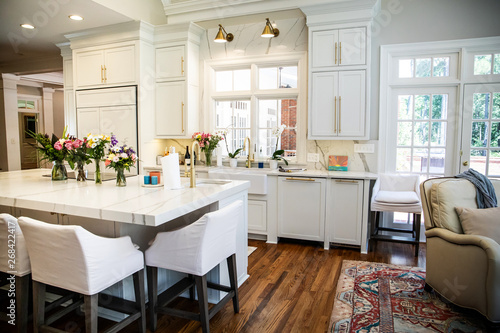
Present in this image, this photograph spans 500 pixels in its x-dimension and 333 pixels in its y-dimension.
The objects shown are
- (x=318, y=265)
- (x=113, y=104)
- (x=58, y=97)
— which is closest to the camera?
(x=318, y=265)

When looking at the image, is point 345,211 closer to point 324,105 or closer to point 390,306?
point 324,105

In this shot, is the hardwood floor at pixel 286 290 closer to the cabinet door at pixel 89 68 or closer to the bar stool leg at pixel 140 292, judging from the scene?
the bar stool leg at pixel 140 292

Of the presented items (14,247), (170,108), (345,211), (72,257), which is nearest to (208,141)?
(170,108)

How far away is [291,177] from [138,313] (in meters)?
2.42

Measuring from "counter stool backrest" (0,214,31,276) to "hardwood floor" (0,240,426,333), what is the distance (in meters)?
0.58

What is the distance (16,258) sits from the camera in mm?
1994

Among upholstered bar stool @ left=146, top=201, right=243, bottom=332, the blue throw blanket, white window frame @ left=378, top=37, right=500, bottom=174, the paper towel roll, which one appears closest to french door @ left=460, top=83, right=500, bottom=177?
white window frame @ left=378, top=37, right=500, bottom=174

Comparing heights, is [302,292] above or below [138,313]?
below

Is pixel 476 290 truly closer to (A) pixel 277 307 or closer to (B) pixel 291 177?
(A) pixel 277 307

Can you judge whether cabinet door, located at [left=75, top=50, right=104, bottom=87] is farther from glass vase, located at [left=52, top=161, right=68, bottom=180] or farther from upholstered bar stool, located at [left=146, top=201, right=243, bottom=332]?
upholstered bar stool, located at [left=146, top=201, right=243, bottom=332]

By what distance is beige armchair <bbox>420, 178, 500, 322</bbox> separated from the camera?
2.17 meters

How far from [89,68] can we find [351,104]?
12.2ft

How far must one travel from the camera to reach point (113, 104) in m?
4.85

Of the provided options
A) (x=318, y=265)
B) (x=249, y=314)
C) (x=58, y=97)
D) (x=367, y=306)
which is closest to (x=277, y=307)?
(x=249, y=314)
